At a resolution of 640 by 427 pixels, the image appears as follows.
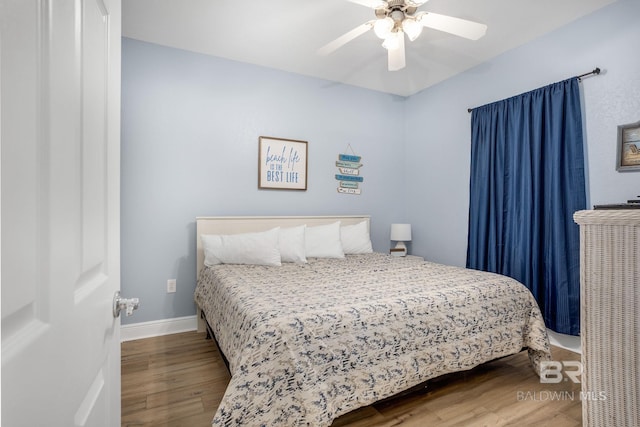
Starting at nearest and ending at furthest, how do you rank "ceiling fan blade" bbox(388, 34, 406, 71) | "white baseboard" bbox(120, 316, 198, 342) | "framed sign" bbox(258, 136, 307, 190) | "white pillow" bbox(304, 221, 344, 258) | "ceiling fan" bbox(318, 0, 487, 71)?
"ceiling fan" bbox(318, 0, 487, 71) → "ceiling fan blade" bbox(388, 34, 406, 71) → "white baseboard" bbox(120, 316, 198, 342) → "white pillow" bbox(304, 221, 344, 258) → "framed sign" bbox(258, 136, 307, 190)

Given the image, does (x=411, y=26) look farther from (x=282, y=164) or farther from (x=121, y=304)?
(x=121, y=304)

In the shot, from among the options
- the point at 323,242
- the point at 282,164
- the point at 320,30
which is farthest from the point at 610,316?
the point at 282,164

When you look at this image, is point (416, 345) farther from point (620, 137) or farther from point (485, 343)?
point (620, 137)

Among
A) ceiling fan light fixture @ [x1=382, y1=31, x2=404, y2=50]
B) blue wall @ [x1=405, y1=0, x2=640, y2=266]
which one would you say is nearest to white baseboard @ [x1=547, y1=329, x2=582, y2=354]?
blue wall @ [x1=405, y1=0, x2=640, y2=266]

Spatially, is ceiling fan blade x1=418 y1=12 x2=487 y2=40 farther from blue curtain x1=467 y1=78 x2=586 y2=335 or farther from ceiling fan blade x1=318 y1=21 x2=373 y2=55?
blue curtain x1=467 y1=78 x2=586 y2=335

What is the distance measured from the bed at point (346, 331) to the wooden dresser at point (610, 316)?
535mm

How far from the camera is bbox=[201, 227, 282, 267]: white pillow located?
9.10ft

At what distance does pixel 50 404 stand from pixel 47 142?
38 centimetres

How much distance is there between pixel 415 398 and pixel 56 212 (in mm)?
2097

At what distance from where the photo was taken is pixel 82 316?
59 centimetres

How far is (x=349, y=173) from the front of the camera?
153 inches

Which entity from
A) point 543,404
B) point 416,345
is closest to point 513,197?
point 543,404

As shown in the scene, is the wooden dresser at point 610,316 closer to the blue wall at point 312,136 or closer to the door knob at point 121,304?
the blue wall at point 312,136

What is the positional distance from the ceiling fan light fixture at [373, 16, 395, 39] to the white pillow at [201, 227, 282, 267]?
1906 mm
